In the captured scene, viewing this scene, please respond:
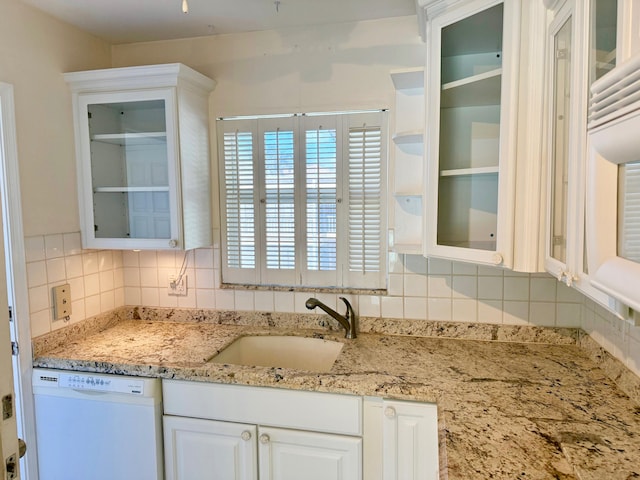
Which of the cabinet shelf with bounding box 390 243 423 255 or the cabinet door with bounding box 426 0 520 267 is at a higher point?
the cabinet door with bounding box 426 0 520 267

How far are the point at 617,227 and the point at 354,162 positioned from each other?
1.34m

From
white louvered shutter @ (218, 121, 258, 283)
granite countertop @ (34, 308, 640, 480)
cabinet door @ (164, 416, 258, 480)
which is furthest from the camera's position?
white louvered shutter @ (218, 121, 258, 283)

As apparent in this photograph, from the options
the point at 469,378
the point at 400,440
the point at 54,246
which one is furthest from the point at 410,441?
the point at 54,246

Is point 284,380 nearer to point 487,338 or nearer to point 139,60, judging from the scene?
point 487,338

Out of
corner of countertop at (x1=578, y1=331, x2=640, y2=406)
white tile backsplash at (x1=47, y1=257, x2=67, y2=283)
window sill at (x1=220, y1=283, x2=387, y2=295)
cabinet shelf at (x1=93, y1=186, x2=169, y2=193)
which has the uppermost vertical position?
cabinet shelf at (x1=93, y1=186, x2=169, y2=193)

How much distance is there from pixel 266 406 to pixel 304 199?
100cm

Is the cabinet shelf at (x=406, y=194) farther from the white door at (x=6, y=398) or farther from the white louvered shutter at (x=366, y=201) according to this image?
the white door at (x=6, y=398)

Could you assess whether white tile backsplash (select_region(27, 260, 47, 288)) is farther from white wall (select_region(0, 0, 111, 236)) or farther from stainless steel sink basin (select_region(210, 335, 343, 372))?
stainless steel sink basin (select_region(210, 335, 343, 372))

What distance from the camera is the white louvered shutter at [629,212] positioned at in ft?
2.35

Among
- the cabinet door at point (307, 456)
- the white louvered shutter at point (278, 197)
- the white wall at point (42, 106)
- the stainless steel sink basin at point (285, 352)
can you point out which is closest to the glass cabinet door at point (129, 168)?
the white wall at point (42, 106)

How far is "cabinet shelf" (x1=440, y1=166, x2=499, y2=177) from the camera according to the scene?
1.42m

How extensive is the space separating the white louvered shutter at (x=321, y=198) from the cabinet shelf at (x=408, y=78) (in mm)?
356

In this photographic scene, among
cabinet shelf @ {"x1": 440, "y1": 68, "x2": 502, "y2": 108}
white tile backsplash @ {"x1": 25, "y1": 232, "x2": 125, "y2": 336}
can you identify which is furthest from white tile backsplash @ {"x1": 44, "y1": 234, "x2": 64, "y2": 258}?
cabinet shelf @ {"x1": 440, "y1": 68, "x2": 502, "y2": 108}

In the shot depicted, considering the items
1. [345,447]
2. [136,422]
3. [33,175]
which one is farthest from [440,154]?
[33,175]
